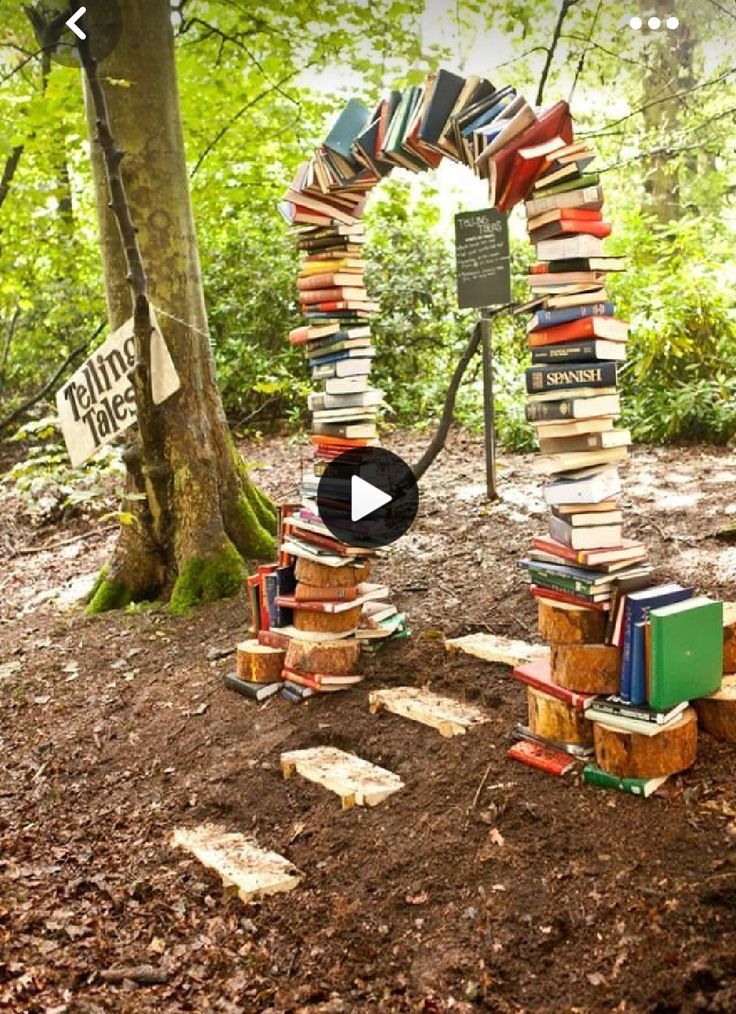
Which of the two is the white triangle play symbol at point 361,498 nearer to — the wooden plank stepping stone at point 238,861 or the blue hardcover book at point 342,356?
A: the blue hardcover book at point 342,356

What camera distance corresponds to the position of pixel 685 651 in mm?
3107

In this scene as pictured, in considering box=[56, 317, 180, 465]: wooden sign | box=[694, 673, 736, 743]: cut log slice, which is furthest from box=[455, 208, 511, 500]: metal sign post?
box=[694, 673, 736, 743]: cut log slice

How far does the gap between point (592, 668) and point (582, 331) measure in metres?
1.24

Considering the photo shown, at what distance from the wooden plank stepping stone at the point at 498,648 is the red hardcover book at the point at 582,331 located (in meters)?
1.56

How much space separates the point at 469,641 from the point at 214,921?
1.99 metres

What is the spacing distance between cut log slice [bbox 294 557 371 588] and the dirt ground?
45 cm

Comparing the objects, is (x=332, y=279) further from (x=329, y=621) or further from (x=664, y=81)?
(x=664, y=81)

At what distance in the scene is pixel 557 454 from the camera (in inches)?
130

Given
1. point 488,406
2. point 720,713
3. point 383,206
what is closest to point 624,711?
point 720,713

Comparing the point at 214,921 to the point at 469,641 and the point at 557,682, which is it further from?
the point at 469,641

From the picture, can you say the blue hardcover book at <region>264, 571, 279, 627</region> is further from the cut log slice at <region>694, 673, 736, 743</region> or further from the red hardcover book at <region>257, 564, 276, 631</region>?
the cut log slice at <region>694, 673, 736, 743</region>

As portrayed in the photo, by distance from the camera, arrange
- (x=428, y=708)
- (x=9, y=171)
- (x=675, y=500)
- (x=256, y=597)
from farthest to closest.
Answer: (x=9, y=171) → (x=675, y=500) → (x=256, y=597) → (x=428, y=708)

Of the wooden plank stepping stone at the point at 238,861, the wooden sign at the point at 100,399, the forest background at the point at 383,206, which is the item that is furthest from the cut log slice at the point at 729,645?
the forest background at the point at 383,206

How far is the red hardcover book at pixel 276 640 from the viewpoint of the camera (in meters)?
4.43
